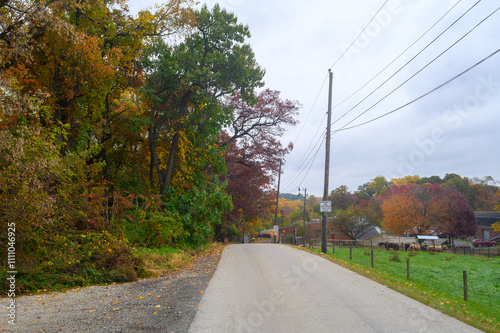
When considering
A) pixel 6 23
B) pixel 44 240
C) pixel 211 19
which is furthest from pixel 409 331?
pixel 211 19

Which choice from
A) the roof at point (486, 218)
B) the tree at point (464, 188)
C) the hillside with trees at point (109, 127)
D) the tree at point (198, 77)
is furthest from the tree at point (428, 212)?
the tree at point (198, 77)

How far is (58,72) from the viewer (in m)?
13.7

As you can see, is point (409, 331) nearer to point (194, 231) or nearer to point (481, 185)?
point (194, 231)

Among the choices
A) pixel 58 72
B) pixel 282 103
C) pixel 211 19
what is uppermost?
pixel 211 19

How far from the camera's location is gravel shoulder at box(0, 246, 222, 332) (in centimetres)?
556

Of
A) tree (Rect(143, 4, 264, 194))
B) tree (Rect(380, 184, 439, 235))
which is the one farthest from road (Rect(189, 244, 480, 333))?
tree (Rect(380, 184, 439, 235))

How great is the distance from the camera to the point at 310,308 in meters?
6.77

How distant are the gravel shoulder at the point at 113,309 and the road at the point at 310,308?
460 mm

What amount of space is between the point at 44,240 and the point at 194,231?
10498mm

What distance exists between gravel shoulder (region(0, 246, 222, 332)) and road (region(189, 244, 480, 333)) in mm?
460

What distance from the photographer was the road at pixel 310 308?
18.7 ft

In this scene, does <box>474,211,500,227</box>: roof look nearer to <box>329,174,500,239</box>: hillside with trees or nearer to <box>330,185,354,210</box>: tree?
<box>329,174,500,239</box>: hillside with trees

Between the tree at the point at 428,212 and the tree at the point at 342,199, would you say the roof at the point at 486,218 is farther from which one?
the tree at the point at 342,199

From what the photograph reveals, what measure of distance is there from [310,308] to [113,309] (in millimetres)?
3952
